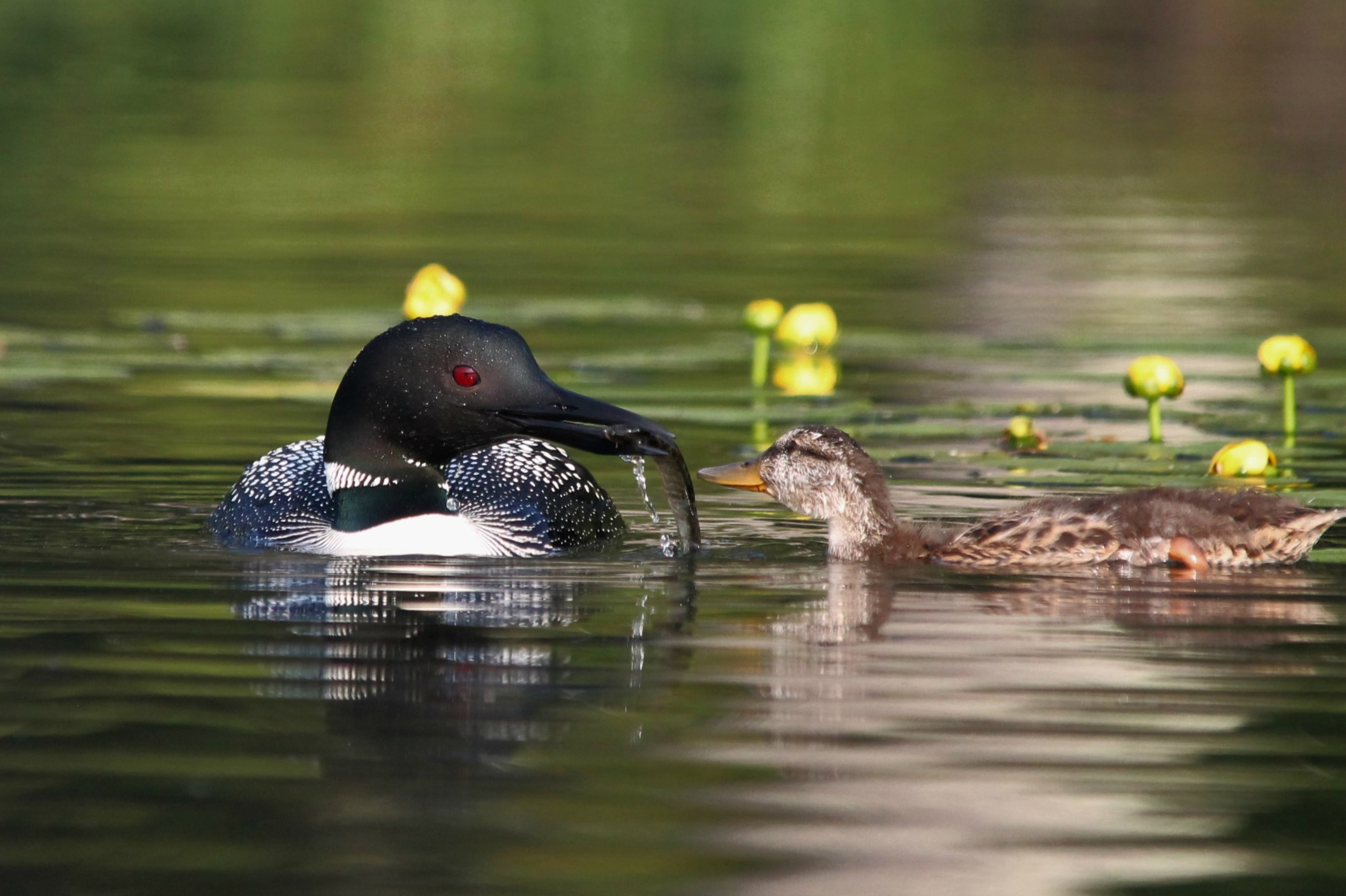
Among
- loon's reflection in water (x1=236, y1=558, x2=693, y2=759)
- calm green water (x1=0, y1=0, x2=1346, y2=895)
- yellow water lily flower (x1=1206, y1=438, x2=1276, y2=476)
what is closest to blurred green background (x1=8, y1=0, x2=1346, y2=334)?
calm green water (x1=0, y1=0, x2=1346, y2=895)

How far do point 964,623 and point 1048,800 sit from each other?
1842 millimetres

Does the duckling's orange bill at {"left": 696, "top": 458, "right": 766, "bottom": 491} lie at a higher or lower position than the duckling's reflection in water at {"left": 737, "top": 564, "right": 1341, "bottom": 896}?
higher

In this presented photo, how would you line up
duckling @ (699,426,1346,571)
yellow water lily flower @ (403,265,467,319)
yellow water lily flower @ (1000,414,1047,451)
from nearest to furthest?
duckling @ (699,426,1346,571) → yellow water lily flower @ (1000,414,1047,451) → yellow water lily flower @ (403,265,467,319)

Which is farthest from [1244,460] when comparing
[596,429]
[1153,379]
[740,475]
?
[596,429]

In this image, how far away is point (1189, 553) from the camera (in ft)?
24.6

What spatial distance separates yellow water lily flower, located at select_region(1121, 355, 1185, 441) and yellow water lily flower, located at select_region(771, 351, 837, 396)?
2.06 m

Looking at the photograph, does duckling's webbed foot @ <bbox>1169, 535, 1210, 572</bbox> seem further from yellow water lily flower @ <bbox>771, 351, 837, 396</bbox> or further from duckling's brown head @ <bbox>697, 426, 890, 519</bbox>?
yellow water lily flower @ <bbox>771, 351, 837, 396</bbox>

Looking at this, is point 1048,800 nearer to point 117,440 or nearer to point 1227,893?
point 1227,893

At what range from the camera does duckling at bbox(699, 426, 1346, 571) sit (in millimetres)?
7492

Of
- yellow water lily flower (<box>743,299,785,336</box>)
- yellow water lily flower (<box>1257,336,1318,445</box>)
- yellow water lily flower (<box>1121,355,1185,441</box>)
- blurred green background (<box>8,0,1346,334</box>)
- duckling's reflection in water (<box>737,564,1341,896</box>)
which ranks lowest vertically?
duckling's reflection in water (<box>737,564,1341,896</box>)

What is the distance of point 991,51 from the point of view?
145 feet

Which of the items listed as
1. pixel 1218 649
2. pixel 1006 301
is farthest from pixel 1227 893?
pixel 1006 301

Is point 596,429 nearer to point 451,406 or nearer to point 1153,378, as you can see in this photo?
point 451,406

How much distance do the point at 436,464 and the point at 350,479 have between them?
0.28 meters
